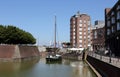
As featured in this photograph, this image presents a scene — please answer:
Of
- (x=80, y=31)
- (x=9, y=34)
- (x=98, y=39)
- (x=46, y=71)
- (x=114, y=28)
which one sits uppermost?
(x=80, y=31)

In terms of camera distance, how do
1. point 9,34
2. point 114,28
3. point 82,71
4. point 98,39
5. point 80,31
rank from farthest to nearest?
point 80,31
point 98,39
point 9,34
point 114,28
point 82,71

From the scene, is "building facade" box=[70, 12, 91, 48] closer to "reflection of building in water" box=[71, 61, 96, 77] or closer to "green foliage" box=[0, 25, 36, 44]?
"green foliage" box=[0, 25, 36, 44]

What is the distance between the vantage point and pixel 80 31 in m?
152

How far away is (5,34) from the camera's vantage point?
9006 centimetres

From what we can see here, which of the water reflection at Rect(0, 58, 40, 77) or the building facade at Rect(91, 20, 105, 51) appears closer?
the water reflection at Rect(0, 58, 40, 77)

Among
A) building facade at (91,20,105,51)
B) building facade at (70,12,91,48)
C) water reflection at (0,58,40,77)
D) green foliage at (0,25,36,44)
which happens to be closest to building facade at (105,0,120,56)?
water reflection at (0,58,40,77)

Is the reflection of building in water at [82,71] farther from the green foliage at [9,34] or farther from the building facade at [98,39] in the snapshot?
the building facade at [98,39]

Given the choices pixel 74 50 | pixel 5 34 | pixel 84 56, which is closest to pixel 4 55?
pixel 5 34

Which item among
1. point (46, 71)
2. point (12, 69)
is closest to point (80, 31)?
point (12, 69)

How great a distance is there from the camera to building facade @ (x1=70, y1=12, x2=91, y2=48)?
15112 cm

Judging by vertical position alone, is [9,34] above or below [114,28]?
below

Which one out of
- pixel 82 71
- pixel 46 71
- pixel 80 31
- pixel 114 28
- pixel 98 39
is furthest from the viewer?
pixel 80 31

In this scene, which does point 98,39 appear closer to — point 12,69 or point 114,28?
point 114,28

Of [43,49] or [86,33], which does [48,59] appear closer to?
[43,49]
